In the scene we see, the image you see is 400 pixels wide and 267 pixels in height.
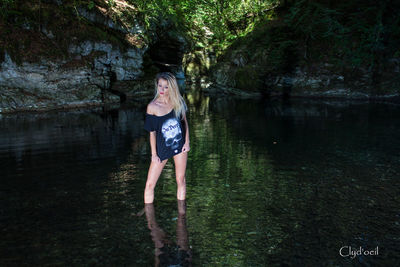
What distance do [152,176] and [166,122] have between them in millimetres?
939

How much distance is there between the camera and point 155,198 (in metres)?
5.79

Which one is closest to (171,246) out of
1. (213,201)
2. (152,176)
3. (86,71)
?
(152,176)

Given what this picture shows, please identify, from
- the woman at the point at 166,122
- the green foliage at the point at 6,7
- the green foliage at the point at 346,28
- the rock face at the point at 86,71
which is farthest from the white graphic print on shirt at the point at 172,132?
the green foliage at the point at 346,28

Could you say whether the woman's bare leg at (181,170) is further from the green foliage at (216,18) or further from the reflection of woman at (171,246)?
the green foliage at (216,18)

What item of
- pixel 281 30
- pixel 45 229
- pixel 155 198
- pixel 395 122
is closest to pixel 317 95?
pixel 281 30

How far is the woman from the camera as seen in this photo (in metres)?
4.90

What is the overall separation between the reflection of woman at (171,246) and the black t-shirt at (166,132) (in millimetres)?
967

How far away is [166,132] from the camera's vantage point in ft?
16.3

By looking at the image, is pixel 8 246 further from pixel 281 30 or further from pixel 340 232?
pixel 281 30

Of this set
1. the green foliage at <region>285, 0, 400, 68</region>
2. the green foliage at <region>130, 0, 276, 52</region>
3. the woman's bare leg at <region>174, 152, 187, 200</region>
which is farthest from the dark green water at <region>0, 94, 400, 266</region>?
the green foliage at <region>130, 0, 276, 52</region>

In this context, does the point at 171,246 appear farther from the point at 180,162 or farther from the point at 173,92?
the point at 173,92

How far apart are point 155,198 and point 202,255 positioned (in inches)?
79.0

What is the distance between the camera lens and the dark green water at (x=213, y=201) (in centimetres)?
408

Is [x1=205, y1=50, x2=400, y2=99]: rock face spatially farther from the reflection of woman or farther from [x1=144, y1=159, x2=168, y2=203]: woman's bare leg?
the reflection of woman
